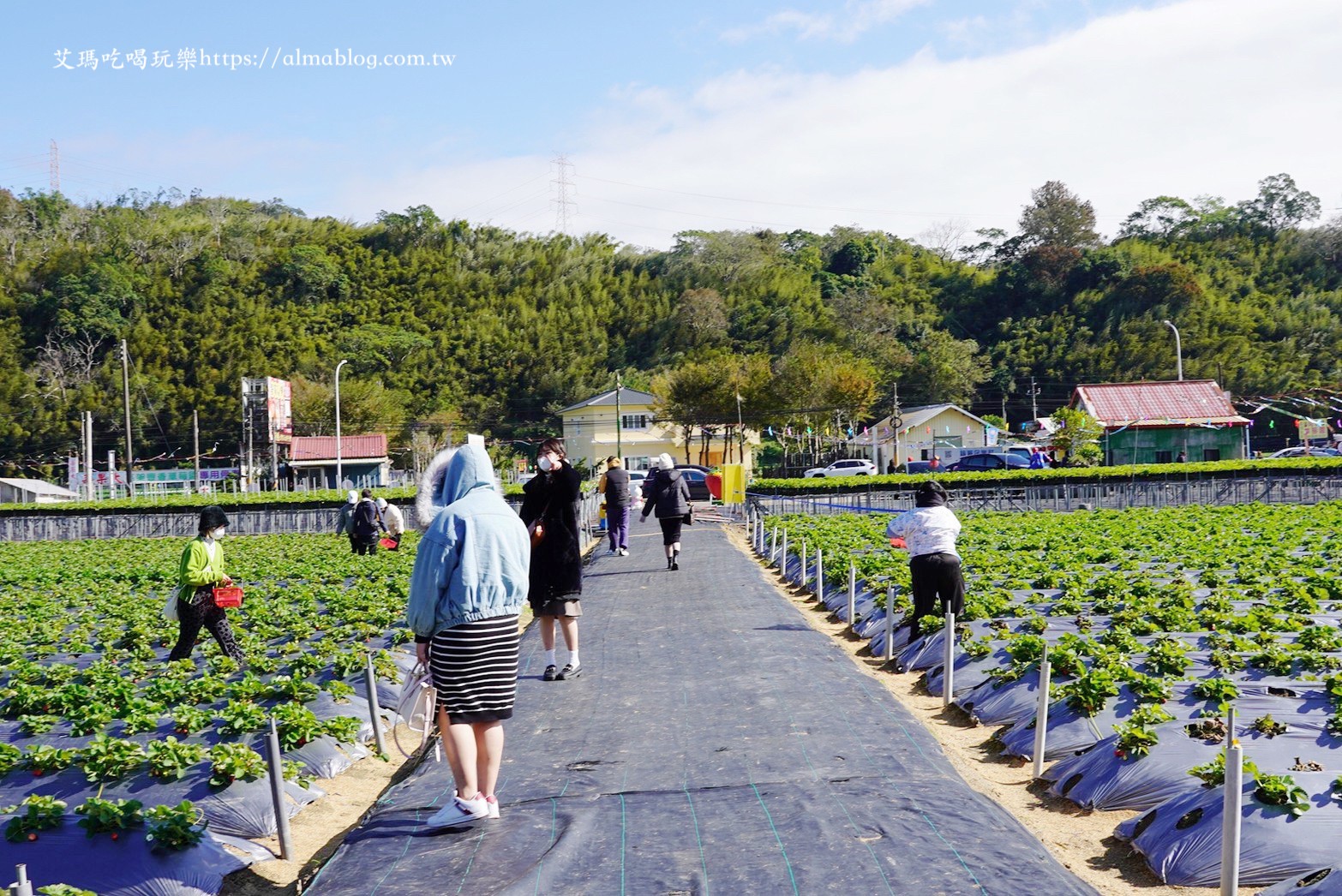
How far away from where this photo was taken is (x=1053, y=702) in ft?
27.6

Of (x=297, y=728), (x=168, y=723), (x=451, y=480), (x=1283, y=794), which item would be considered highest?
(x=451, y=480)

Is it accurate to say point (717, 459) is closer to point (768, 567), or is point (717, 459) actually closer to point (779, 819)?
point (768, 567)

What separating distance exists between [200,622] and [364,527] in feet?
41.1

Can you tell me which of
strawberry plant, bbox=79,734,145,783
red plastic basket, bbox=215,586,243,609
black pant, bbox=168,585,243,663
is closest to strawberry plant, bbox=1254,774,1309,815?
strawberry plant, bbox=79,734,145,783

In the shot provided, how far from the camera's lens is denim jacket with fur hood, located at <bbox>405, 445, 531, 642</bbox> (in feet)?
18.0

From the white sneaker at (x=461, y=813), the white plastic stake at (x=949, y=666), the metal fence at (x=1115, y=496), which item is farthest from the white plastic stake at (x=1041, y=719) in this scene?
the metal fence at (x=1115, y=496)

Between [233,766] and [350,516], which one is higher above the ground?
[350,516]

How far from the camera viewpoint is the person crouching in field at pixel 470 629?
217 inches

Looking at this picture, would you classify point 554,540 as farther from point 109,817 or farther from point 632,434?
A: point 632,434

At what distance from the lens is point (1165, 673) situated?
8.90 meters

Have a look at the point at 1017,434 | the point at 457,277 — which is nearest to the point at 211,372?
the point at 457,277

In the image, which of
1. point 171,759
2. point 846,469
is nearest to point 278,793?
point 171,759

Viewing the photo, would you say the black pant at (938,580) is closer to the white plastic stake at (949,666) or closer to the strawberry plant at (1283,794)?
the white plastic stake at (949,666)

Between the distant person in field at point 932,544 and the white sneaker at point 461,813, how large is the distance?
5.95 m
